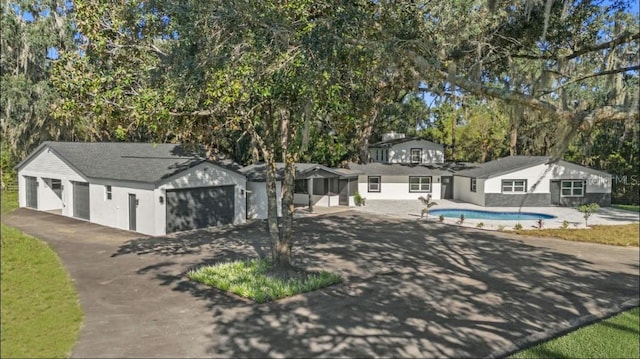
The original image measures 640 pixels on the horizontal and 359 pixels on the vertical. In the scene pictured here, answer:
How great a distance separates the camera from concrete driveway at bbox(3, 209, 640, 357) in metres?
7.94

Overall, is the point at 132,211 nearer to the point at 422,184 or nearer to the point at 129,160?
the point at 129,160

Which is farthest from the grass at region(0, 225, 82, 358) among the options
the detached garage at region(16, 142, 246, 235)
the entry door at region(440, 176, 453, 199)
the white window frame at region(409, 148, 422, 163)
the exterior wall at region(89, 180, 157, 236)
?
the white window frame at region(409, 148, 422, 163)

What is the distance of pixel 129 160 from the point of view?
77.0 feet

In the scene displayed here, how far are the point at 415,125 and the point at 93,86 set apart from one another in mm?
42228

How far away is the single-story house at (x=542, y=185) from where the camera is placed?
102 ft

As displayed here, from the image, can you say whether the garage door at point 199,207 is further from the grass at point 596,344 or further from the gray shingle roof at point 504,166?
the gray shingle roof at point 504,166

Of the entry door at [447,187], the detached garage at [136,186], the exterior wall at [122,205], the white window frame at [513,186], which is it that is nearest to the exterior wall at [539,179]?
the white window frame at [513,186]

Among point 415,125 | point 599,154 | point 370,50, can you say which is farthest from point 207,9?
point 415,125

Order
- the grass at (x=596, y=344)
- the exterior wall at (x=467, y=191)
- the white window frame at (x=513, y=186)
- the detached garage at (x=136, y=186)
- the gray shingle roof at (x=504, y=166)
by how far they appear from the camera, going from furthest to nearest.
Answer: the exterior wall at (x=467, y=191) → the white window frame at (x=513, y=186) → the gray shingle roof at (x=504, y=166) → the detached garage at (x=136, y=186) → the grass at (x=596, y=344)

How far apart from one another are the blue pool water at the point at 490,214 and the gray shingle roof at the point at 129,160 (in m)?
14.5

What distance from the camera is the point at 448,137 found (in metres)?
52.7

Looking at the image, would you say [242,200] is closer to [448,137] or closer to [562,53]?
[562,53]

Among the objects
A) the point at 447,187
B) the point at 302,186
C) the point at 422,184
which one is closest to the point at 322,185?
the point at 302,186

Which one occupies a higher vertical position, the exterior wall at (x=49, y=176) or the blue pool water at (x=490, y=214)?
the exterior wall at (x=49, y=176)
